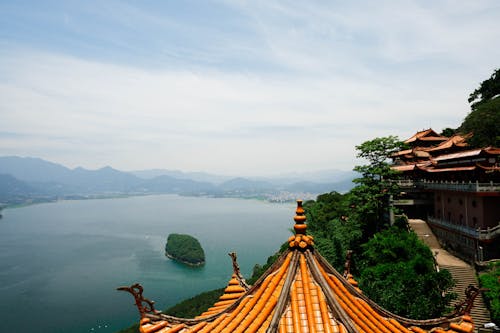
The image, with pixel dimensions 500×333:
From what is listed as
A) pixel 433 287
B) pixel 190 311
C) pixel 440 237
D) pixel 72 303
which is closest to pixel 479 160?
pixel 440 237

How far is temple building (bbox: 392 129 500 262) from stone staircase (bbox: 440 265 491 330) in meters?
0.88

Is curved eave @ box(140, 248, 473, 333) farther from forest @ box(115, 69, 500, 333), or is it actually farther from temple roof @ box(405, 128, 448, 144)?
temple roof @ box(405, 128, 448, 144)

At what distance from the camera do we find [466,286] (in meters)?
16.4

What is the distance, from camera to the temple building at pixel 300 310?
13.9 ft

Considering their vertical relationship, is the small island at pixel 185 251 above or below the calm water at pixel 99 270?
above

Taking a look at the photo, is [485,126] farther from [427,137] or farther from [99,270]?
[99,270]

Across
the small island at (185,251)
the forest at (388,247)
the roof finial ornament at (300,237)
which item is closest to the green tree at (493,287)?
the forest at (388,247)

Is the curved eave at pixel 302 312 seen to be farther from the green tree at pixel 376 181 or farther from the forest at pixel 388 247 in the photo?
the green tree at pixel 376 181

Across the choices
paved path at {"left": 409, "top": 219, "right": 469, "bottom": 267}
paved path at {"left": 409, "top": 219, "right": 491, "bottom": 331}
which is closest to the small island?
paved path at {"left": 409, "top": 219, "right": 469, "bottom": 267}

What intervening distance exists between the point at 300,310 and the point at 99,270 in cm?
7291

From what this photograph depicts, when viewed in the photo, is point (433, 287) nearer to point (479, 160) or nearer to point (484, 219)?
point (484, 219)

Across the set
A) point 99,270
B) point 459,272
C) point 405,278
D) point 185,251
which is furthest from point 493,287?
point 99,270

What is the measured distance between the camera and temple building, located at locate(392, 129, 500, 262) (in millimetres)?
17422

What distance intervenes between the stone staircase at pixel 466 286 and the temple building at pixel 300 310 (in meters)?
12.3
